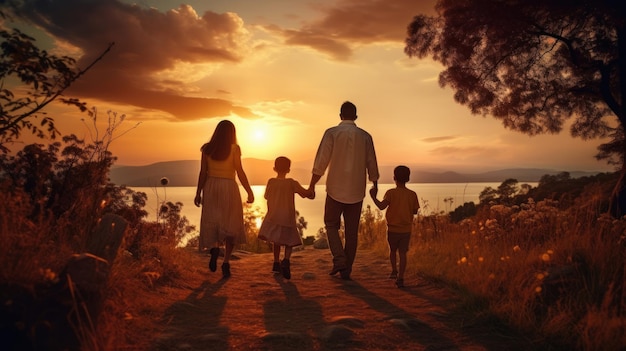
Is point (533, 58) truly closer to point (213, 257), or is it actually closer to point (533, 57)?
point (533, 57)

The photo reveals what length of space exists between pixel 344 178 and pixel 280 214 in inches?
51.4

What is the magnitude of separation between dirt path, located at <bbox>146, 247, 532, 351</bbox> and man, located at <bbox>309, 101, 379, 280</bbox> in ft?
1.79

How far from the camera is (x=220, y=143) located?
830 centimetres

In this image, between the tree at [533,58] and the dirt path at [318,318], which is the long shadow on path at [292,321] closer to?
the dirt path at [318,318]

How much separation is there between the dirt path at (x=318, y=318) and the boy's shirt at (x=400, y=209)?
2.91ft

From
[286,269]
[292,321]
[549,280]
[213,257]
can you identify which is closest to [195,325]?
[292,321]

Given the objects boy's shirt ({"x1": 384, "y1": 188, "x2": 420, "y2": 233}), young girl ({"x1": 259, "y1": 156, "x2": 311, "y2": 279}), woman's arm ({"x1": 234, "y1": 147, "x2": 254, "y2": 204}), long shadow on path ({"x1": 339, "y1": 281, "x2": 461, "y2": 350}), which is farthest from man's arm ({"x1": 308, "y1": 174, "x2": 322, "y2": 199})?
long shadow on path ({"x1": 339, "y1": 281, "x2": 461, "y2": 350})

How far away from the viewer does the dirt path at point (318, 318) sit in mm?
4820

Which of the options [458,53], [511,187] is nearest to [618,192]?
[458,53]

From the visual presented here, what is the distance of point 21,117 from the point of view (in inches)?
230

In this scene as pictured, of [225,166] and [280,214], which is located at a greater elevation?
[225,166]

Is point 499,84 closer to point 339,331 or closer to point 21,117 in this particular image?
point 339,331

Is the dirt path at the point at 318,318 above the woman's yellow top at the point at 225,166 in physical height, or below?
below

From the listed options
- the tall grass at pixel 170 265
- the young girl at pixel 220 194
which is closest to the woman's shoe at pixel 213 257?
the young girl at pixel 220 194
